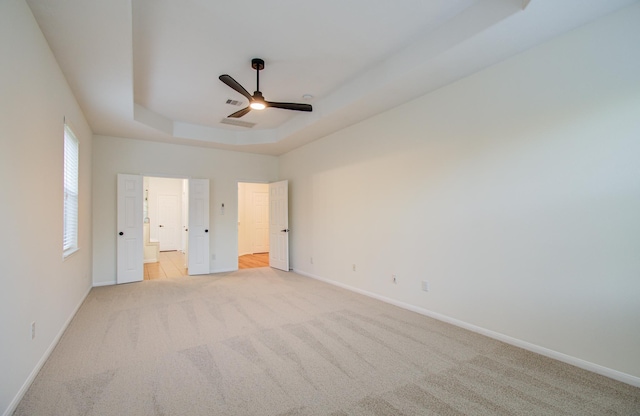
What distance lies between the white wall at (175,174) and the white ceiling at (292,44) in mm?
1213

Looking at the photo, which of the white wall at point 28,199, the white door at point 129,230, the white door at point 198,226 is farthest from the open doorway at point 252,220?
the white wall at point 28,199

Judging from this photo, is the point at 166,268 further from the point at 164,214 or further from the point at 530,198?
the point at 530,198

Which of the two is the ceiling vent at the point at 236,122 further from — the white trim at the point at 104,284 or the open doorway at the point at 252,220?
the open doorway at the point at 252,220

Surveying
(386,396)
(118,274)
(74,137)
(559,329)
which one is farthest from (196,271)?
(559,329)

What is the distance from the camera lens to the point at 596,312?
2.51 m

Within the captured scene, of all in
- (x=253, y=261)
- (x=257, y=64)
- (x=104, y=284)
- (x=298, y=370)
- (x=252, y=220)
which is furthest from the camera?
(x=252, y=220)

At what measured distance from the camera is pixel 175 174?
6359 millimetres

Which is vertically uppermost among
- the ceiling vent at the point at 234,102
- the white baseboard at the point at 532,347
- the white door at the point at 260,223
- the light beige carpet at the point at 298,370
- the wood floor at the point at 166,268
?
the ceiling vent at the point at 234,102

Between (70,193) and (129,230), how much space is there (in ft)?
6.81

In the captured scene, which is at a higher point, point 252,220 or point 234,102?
point 234,102

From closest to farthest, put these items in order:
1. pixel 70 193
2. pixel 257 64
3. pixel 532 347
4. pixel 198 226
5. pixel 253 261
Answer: pixel 532 347 < pixel 257 64 < pixel 70 193 < pixel 198 226 < pixel 253 261

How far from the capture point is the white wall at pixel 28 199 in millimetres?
1921

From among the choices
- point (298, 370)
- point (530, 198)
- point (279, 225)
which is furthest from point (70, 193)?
point (530, 198)

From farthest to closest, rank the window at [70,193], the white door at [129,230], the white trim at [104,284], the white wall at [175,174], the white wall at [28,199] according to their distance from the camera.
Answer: the white door at [129,230] → the white wall at [175,174] → the white trim at [104,284] → the window at [70,193] → the white wall at [28,199]
